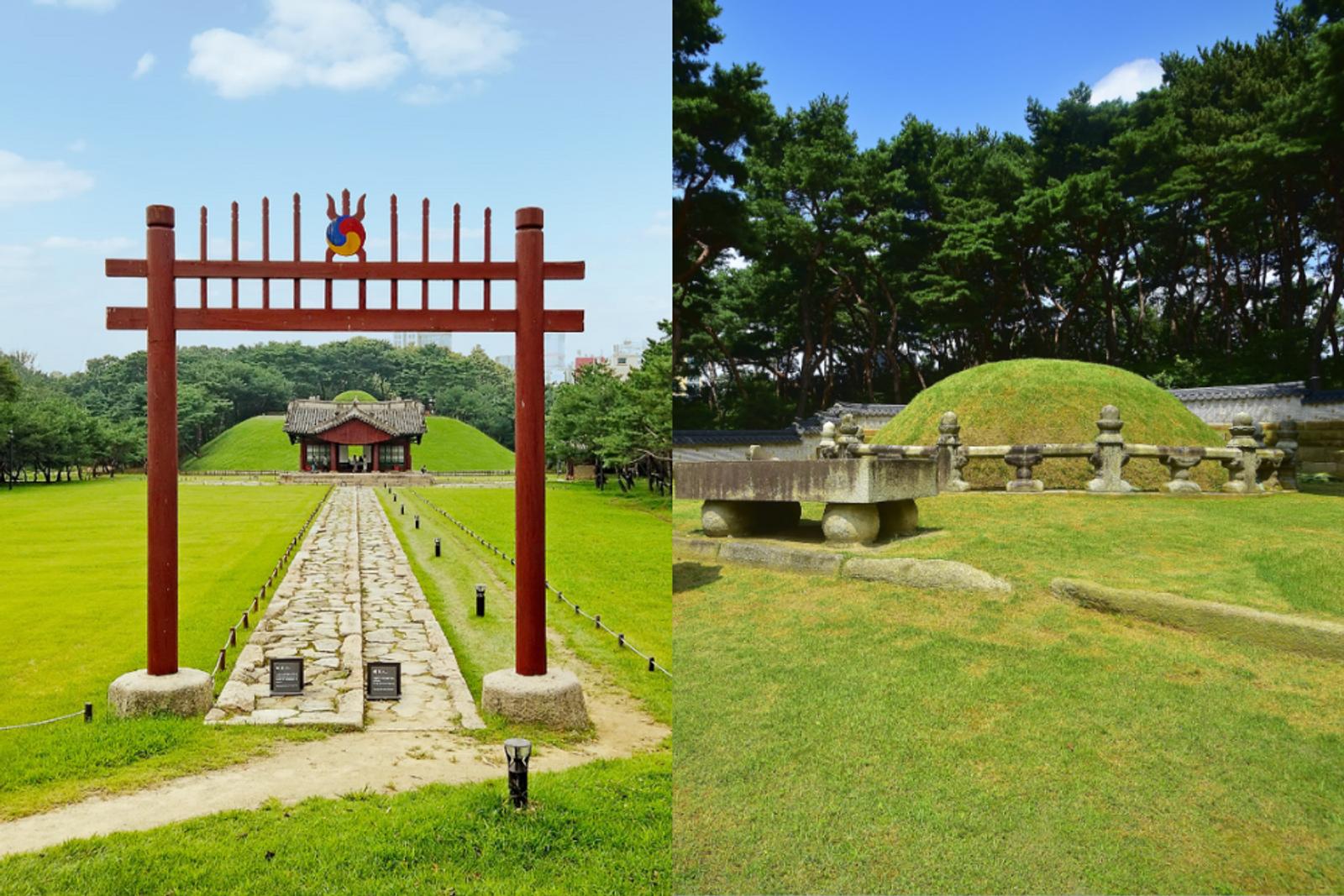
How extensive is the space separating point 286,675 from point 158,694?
825 mm

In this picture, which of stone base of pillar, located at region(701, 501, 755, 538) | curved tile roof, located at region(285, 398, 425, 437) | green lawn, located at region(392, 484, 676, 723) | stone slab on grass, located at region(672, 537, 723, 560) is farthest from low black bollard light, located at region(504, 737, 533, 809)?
curved tile roof, located at region(285, 398, 425, 437)

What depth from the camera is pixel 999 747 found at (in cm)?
295

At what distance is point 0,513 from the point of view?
1426 centimetres

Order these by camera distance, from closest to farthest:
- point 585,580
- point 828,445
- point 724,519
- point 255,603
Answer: point 724,519 → point 255,603 → point 828,445 → point 585,580

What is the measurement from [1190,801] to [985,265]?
22.1 m

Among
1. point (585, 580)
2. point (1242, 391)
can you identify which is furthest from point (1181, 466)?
point (1242, 391)

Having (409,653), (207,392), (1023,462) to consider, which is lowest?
(409,653)

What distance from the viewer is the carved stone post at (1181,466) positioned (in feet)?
26.5

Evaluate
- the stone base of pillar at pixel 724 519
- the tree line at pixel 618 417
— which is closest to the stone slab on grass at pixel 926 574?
the stone base of pillar at pixel 724 519

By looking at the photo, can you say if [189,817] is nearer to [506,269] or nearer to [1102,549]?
[506,269]

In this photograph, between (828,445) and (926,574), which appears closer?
(926,574)

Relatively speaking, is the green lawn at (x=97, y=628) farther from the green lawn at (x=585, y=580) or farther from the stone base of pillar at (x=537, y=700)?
the green lawn at (x=585, y=580)

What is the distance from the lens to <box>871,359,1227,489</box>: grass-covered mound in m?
9.12

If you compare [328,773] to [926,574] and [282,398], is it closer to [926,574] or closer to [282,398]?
[926,574]
